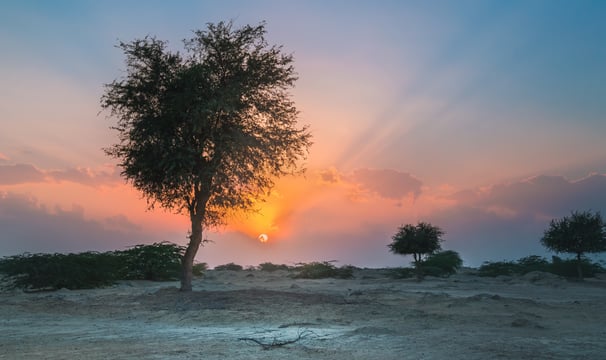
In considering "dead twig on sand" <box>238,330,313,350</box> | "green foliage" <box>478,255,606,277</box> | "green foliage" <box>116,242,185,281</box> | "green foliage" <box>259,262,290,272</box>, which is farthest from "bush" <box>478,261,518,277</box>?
"dead twig on sand" <box>238,330,313,350</box>

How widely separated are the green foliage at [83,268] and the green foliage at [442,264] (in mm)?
23522

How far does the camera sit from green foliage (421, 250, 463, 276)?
44594 millimetres

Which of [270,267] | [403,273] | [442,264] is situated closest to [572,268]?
[442,264]

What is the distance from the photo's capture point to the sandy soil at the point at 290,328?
9.05 metres

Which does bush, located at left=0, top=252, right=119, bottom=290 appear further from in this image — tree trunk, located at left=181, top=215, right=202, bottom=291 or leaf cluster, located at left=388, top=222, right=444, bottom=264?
leaf cluster, located at left=388, top=222, right=444, bottom=264

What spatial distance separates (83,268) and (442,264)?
31027 mm

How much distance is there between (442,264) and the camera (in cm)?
4603

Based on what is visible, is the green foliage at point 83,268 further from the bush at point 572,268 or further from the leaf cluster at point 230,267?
the bush at point 572,268

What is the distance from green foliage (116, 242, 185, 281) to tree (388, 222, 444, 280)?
1702cm

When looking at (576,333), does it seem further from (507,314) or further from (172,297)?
(172,297)

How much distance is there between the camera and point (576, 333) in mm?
11695

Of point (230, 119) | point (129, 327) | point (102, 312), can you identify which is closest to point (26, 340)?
point (129, 327)

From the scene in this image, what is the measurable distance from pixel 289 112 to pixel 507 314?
11.2m

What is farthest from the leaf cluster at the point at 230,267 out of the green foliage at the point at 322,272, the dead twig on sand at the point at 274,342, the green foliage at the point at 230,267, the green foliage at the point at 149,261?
the dead twig on sand at the point at 274,342
